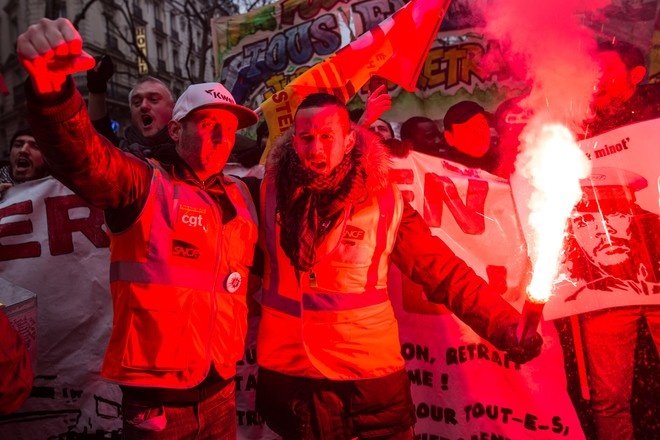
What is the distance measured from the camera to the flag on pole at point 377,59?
10.4 feet

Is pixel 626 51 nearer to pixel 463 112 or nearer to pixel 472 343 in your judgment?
pixel 463 112

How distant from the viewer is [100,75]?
2.86m

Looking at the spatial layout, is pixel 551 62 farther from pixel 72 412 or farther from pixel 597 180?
pixel 72 412

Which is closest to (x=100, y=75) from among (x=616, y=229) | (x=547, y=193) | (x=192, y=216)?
(x=192, y=216)

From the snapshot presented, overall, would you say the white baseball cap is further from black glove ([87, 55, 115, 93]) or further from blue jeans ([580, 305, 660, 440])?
blue jeans ([580, 305, 660, 440])

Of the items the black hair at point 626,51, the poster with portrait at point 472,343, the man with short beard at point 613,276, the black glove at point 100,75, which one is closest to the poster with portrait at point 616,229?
the man with short beard at point 613,276

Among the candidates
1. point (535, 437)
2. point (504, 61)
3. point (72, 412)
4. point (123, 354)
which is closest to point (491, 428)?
point (535, 437)

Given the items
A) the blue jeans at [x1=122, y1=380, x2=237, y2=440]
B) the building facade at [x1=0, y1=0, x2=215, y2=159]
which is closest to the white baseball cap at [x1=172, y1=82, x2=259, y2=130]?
the blue jeans at [x1=122, y1=380, x2=237, y2=440]

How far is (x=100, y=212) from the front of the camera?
138 inches

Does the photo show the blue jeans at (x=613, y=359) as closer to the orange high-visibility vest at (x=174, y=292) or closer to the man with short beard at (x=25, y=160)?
the orange high-visibility vest at (x=174, y=292)

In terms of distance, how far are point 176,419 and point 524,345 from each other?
4.90 feet

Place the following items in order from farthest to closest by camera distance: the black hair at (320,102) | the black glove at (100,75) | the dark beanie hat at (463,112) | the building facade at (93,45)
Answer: the building facade at (93,45) → the dark beanie hat at (463,112) → the black glove at (100,75) → the black hair at (320,102)

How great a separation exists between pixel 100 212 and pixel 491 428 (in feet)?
9.87

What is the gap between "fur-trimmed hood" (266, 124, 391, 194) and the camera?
7.74ft
